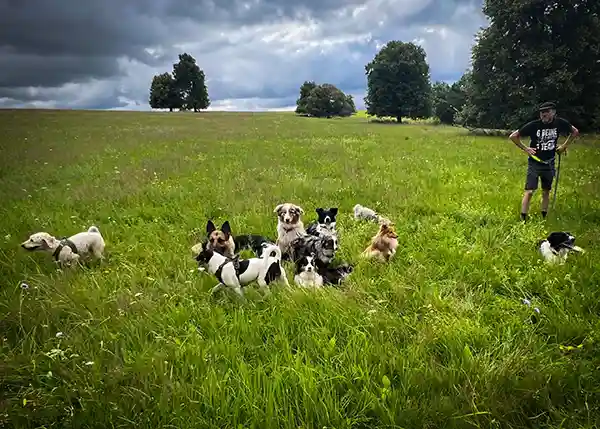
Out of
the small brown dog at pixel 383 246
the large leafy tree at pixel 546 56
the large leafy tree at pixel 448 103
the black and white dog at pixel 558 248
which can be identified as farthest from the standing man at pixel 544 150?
the large leafy tree at pixel 448 103

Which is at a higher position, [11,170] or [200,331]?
[11,170]

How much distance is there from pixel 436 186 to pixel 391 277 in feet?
27.7

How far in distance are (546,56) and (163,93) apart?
214 feet

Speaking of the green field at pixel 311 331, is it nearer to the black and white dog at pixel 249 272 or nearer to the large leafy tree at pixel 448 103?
the black and white dog at pixel 249 272

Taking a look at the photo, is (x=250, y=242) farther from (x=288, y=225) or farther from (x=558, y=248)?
(x=558, y=248)

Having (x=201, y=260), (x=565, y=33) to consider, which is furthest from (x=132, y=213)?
(x=565, y=33)

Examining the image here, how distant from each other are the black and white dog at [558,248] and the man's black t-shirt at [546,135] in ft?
12.9

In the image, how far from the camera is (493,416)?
355 centimetres

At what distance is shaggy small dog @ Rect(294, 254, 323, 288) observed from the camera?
6.20m

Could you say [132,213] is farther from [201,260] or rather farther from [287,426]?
[287,426]

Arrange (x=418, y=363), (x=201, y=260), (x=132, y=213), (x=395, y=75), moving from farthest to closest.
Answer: (x=395, y=75), (x=132, y=213), (x=201, y=260), (x=418, y=363)

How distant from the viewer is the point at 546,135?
10.2 m

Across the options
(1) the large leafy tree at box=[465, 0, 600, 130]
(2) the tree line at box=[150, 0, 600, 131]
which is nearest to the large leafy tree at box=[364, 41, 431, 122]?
(2) the tree line at box=[150, 0, 600, 131]

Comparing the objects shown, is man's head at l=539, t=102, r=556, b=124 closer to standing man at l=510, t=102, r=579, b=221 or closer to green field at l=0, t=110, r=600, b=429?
standing man at l=510, t=102, r=579, b=221
